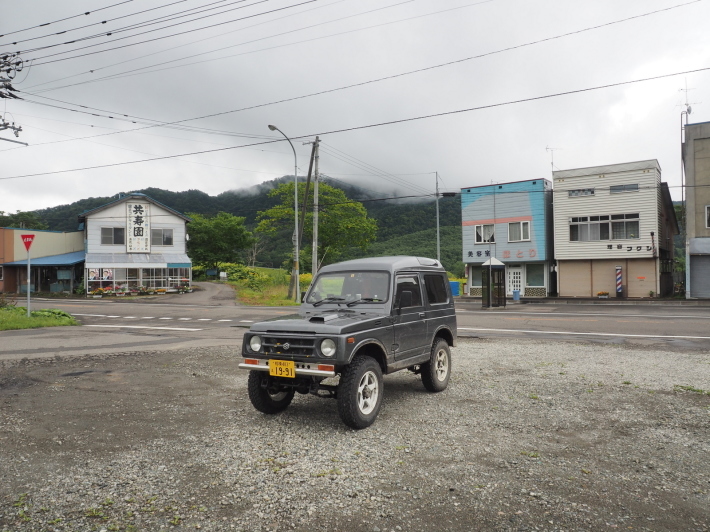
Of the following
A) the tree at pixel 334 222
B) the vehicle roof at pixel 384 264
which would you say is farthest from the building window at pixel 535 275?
the vehicle roof at pixel 384 264

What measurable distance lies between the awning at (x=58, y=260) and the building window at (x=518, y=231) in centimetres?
3633

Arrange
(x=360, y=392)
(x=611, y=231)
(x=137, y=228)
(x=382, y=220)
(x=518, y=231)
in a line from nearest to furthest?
(x=360, y=392) < (x=611, y=231) < (x=518, y=231) < (x=137, y=228) < (x=382, y=220)

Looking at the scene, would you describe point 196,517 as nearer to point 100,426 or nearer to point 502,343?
point 100,426

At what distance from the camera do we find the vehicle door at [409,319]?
644cm

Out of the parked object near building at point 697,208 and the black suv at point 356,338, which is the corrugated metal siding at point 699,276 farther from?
the black suv at point 356,338

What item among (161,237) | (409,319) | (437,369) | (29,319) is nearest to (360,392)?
(409,319)

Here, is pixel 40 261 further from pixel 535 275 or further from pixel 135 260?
pixel 535 275

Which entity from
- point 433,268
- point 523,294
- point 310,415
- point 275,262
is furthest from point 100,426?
point 275,262

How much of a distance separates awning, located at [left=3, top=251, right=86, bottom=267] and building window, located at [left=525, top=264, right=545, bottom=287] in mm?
37587

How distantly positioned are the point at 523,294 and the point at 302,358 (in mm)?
34955

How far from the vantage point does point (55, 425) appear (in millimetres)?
5852

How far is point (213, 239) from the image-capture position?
63.4m

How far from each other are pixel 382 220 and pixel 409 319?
85644 millimetres

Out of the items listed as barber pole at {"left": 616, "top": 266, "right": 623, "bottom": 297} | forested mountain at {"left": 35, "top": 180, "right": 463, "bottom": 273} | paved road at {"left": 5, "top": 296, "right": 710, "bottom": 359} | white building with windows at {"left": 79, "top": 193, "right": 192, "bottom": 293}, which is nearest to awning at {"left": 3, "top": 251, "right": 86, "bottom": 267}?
white building with windows at {"left": 79, "top": 193, "right": 192, "bottom": 293}
